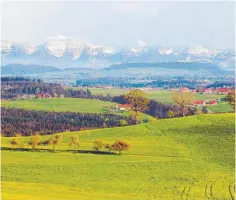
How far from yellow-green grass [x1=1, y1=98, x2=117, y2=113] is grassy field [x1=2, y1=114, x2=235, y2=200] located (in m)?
80.0

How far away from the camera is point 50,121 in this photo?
126 metres

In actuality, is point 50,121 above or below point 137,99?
below

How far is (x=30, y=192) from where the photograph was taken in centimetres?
4091

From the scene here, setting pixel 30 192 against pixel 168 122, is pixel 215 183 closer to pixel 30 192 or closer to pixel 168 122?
pixel 30 192

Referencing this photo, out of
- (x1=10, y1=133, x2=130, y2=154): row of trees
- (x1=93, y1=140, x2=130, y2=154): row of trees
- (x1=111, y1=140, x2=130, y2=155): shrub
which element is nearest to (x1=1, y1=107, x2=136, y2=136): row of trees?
(x1=10, y1=133, x2=130, y2=154): row of trees

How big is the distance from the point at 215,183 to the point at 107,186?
36.6ft

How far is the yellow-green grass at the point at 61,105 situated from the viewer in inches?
6024

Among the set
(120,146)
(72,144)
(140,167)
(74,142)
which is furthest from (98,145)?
(140,167)

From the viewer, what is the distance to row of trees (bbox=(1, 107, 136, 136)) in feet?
373

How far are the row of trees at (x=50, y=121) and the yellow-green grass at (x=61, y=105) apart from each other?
1122 centimetres

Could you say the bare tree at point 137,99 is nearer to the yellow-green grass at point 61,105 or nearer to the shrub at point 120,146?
the shrub at point 120,146

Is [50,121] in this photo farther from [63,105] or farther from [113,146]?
[113,146]

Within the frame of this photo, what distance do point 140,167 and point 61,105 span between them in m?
113

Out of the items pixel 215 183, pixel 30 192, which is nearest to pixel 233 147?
pixel 215 183
